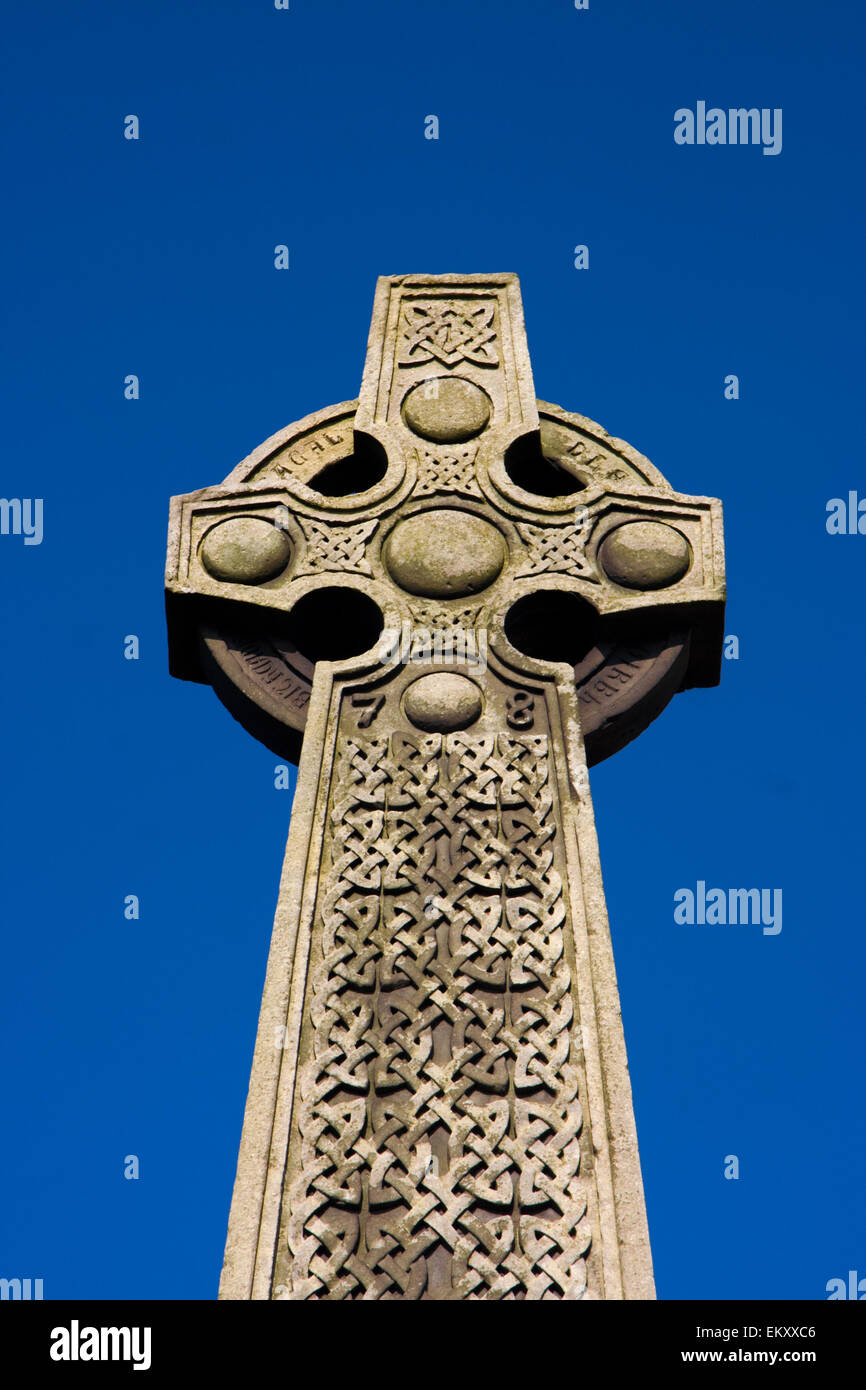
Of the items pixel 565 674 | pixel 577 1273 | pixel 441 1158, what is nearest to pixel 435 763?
pixel 565 674

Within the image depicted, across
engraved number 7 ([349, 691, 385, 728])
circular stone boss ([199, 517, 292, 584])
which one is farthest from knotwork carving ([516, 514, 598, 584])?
circular stone boss ([199, 517, 292, 584])

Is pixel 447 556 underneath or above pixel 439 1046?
above

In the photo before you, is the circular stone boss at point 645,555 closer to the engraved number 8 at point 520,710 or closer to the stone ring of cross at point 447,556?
the stone ring of cross at point 447,556

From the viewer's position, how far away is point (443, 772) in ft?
17.3

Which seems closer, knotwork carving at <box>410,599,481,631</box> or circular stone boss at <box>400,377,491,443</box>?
knotwork carving at <box>410,599,481,631</box>

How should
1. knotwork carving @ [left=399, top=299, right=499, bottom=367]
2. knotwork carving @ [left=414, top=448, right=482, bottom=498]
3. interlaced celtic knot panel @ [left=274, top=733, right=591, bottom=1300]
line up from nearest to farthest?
interlaced celtic knot panel @ [left=274, top=733, right=591, bottom=1300] < knotwork carving @ [left=414, top=448, right=482, bottom=498] < knotwork carving @ [left=399, top=299, right=499, bottom=367]

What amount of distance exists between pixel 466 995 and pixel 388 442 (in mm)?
1950

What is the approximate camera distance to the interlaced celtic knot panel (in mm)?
4348

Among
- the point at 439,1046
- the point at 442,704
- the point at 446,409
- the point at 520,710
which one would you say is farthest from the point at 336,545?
the point at 439,1046

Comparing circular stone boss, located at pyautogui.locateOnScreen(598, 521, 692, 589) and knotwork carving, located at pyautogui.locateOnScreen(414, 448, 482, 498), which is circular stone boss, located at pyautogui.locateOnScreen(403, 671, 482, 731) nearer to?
circular stone boss, located at pyautogui.locateOnScreen(598, 521, 692, 589)

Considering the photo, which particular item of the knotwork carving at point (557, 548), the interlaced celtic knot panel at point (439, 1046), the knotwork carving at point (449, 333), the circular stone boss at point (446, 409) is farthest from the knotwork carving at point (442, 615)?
the knotwork carving at point (449, 333)

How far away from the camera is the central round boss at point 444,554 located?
18.7 feet

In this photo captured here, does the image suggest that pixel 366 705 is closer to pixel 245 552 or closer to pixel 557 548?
pixel 245 552

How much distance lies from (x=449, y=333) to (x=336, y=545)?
95 cm
